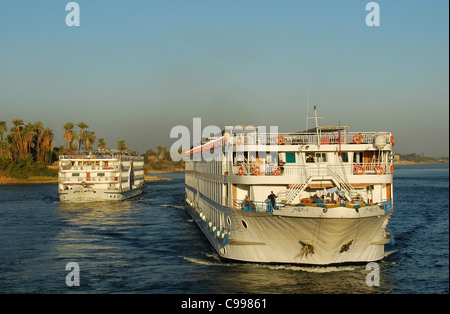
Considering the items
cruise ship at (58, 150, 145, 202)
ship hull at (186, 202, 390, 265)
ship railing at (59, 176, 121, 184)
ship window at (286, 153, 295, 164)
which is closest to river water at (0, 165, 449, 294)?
ship hull at (186, 202, 390, 265)

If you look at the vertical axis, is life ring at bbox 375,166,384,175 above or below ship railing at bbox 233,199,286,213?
above

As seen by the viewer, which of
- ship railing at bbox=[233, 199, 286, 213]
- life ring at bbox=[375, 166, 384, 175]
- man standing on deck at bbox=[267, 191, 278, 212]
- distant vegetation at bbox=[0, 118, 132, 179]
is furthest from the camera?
distant vegetation at bbox=[0, 118, 132, 179]

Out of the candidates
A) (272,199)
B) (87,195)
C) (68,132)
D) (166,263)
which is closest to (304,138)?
(272,199)

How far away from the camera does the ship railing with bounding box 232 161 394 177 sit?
1091 inches

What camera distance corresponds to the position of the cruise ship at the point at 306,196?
82.4ft

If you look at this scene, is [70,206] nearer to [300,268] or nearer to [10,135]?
[300,268]

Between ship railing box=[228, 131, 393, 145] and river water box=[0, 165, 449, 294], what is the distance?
7.71m

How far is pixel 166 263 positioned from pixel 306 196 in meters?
10.9

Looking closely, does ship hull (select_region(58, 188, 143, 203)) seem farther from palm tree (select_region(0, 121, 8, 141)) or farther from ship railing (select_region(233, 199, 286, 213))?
palm tree (select_region(0, 121, 8, 141))

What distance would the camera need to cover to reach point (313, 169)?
1102 inches

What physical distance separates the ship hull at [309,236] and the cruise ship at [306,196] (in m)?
0.05

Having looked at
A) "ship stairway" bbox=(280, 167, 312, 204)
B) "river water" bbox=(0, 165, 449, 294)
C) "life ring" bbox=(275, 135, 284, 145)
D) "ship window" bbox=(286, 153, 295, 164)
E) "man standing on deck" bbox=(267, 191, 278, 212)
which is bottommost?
"river water" bbox=(0, 165, 449, 294)

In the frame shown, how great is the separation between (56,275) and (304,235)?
1592 cm
